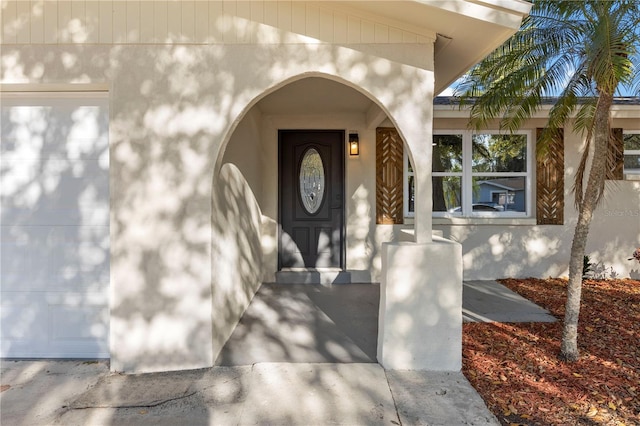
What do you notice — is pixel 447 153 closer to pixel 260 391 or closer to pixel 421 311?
pixel 421 311

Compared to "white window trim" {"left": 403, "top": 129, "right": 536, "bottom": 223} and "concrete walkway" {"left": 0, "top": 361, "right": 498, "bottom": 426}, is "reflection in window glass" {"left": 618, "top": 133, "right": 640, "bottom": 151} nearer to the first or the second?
"white window trim" {"left": 403, "top": 129, "right": 536, "bottom": 223}

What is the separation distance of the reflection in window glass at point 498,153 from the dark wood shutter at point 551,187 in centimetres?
30

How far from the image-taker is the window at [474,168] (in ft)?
21.2

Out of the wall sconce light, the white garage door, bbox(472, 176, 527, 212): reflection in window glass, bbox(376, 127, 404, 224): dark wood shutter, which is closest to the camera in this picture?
the white garage door

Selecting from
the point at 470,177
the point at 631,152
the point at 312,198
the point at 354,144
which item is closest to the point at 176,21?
the point at 354,144

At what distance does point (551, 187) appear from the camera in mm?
6320

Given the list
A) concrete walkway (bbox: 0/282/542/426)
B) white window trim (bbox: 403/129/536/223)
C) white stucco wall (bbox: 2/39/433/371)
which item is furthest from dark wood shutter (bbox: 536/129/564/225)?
white stucco wall (bbox: 2/39/433/371)

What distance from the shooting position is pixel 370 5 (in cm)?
307

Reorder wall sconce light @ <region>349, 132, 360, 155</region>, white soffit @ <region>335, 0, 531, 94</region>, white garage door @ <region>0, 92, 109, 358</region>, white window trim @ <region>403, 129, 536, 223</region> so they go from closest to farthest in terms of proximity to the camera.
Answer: white soffit @ <region>335, 0, 531, 94</region> < white garage door @ <region>0, 92, 109, 358</region> < wall sconce light @ <region>349, 132, 360, 155</region> < white window trim @ <region>403, 129, 536, 223</region>

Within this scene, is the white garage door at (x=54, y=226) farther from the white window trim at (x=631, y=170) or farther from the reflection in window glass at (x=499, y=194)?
the white window trim at (x=631, y=170)

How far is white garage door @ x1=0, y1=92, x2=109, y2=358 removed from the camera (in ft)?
10.9

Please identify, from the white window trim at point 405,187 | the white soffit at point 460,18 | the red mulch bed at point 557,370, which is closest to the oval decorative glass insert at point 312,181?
the white window trim at point 405,187

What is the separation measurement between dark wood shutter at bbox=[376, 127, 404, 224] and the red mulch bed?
8.10 feet

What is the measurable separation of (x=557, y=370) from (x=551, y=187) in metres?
4.17
